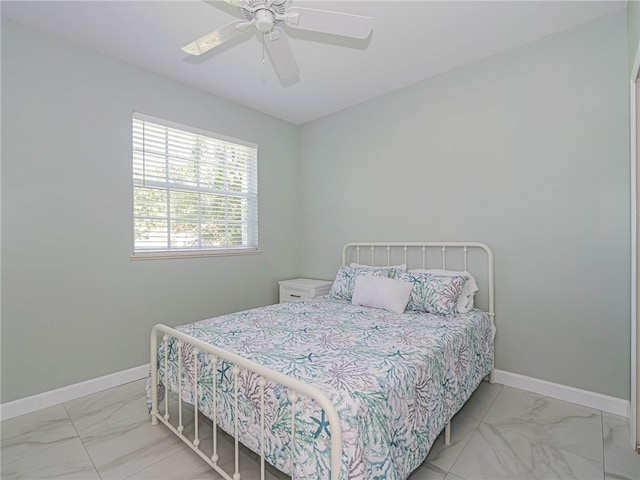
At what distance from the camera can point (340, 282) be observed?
2949 mm

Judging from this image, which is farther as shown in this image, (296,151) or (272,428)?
(296,151)

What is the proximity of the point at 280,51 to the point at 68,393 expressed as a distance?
274 centimetres

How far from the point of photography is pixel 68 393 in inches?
91.0

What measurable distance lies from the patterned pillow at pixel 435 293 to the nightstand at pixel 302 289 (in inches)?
43.3

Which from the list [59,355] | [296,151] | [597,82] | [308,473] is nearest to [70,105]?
[59,355]

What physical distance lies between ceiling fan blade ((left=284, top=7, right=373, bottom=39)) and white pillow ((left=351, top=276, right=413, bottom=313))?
66.1 inches

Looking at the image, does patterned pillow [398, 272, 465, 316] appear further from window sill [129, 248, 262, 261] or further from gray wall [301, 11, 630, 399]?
window sill [129, 248, 262, 261]

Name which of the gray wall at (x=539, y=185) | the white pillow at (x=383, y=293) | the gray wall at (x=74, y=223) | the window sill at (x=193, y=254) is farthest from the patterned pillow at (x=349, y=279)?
the gray wall at (x=74, y=223)

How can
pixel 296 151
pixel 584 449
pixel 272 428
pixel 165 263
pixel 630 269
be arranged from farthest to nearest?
pixel 296 151, pixel 165 263, pixel 630 269, pixel 584 449, pixel 272 428

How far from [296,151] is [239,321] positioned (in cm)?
252

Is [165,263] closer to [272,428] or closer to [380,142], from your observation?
[272,428]

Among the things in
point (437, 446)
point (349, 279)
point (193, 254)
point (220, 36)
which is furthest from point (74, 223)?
point (437, 446)

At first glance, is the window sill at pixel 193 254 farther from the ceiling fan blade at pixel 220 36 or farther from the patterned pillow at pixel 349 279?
the ceiling fan blade at pixel 220 36

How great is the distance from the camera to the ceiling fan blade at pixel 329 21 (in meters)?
1.55
